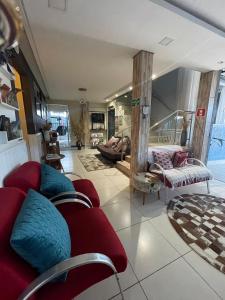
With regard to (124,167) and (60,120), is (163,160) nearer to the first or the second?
(124,167)

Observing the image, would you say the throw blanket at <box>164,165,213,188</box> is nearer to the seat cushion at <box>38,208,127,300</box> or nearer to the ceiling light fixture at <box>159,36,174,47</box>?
the seat cushion at <box>38,208,127,300</box>

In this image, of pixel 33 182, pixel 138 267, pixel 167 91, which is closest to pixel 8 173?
pixel 33 182

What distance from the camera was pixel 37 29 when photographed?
6.13 ft

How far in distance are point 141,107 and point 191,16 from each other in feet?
4.14

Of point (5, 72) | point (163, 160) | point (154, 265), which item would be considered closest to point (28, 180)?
point (5, 72)

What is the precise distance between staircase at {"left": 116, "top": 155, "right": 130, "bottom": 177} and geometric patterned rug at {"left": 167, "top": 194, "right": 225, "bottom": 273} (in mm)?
1386

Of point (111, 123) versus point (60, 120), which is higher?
point (60, 120)

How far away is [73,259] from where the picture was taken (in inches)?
30.3

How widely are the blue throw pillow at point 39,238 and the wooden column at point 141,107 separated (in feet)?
6.70

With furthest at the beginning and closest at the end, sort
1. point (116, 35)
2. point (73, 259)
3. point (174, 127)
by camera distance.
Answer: point (174, 127) → point (116, 35) → point (73, 259)

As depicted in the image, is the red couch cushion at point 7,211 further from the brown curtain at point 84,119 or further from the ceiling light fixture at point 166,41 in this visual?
the brown curtain at point 84,119


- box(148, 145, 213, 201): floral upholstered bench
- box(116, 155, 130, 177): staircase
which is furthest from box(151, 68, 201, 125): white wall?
box(116, 155, 130, 177): staircase

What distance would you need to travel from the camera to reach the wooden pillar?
3261 mm

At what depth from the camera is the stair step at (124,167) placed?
12.1 feet
